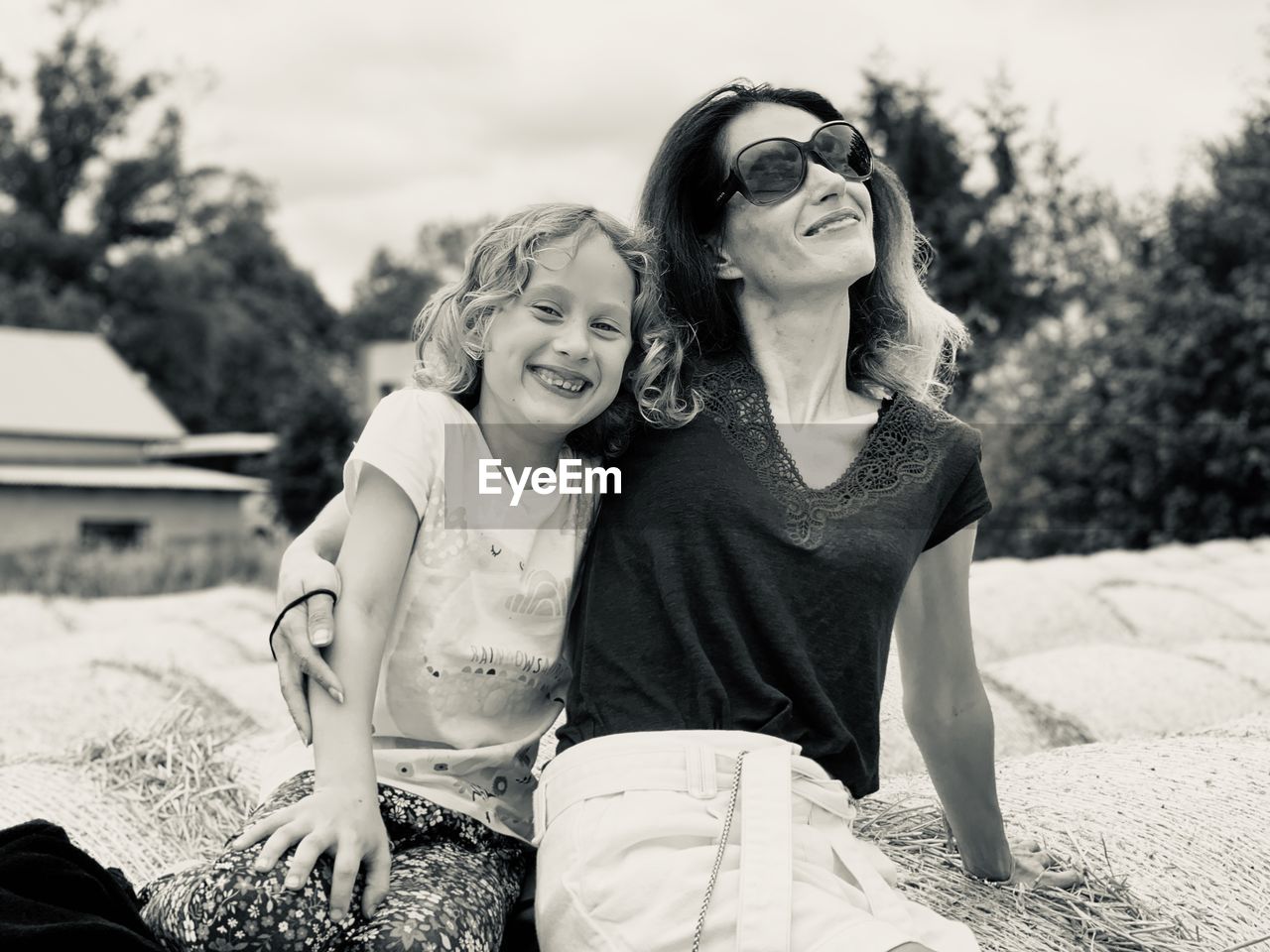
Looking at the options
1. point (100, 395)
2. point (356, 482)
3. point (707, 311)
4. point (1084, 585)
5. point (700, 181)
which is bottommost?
point (100, 395)

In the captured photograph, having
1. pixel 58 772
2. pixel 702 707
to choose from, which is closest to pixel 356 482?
pixel 702 707

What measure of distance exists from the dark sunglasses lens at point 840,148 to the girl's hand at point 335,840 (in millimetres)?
1283

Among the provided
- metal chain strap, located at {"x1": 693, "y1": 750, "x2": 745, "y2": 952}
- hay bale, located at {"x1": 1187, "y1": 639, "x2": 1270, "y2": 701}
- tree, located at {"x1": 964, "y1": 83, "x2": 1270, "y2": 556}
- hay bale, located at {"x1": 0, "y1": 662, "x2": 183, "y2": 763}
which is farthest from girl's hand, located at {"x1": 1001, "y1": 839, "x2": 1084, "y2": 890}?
tree, located at {"x1": 964, "y1": 83, "x2": 1270, "y2": 556}

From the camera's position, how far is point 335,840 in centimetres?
166

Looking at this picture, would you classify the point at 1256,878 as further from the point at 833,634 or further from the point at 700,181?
the point at 700,181

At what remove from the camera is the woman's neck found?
2268 millimetres

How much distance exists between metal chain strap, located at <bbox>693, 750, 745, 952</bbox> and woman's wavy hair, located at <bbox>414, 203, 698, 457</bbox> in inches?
23.4

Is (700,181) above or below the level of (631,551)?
above

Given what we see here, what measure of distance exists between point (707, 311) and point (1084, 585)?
4.51 m

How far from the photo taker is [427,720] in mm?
2010

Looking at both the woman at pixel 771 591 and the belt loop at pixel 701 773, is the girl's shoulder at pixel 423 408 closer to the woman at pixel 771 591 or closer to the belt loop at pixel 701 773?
the woman at pixel 771 591

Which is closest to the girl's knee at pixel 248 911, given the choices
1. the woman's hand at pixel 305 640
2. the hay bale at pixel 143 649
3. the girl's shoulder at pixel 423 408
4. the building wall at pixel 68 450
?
the woman's hand at pixel 305 640

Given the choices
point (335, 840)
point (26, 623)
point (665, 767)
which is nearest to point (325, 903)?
point (335, 840)

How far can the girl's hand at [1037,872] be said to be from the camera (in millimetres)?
2438
